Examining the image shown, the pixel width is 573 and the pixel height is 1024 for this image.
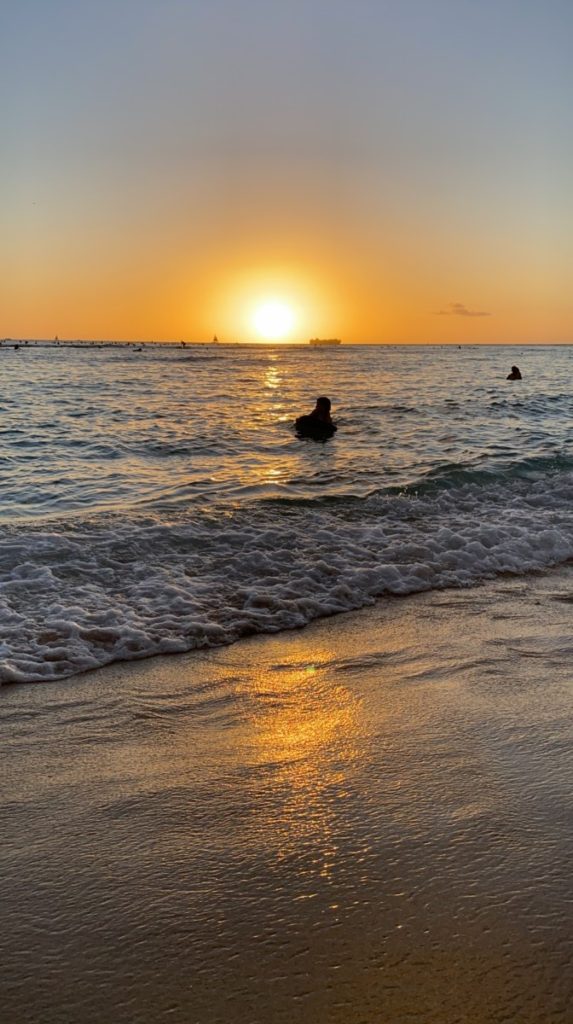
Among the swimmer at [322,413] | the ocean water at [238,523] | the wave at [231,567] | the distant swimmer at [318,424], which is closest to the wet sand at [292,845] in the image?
the wave at [231,567]

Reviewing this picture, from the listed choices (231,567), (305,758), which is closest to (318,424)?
(231,567)

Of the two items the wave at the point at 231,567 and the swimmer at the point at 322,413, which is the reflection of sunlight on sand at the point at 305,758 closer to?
the wave at the point at 231,567

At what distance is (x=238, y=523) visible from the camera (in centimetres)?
806

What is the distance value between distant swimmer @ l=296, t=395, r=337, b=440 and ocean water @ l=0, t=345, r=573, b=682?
0.90ft

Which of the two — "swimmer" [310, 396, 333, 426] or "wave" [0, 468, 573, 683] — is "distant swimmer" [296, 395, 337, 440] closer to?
"swimmer" [310, 396, 333, 426]

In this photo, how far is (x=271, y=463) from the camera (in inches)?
500

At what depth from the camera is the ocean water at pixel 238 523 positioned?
5.29 m

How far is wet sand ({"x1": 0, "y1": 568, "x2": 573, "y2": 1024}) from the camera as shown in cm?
187

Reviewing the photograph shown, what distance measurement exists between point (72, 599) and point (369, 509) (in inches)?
171

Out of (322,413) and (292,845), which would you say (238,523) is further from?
(322,413)

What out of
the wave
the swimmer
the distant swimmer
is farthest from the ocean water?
the swimmer

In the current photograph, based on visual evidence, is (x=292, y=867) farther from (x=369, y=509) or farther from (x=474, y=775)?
(x=369, y=509)

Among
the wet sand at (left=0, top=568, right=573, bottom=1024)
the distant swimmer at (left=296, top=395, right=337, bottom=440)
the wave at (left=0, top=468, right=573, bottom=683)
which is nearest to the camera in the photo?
the wet sand at (left=0, top=568, right=573, bottom=1024)

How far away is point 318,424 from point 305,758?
44.5ft
